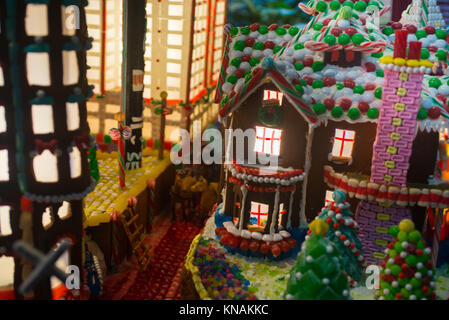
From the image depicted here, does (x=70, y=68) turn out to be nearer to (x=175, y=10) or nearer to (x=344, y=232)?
Answer: (x=344, y=232)

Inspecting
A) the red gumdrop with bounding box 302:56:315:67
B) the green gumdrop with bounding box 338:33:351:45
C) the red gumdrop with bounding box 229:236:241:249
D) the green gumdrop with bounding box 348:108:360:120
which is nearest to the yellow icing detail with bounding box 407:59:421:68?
the green gumdrop with bounding box 348:108:360:120

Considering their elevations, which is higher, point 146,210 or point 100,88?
point 100,88

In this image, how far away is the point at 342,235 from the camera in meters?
9.84

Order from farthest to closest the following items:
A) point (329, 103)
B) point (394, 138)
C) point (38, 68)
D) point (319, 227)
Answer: point (329, 103), point (394, 138), point (319, 227), point (38, 68)

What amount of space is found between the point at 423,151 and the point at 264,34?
4.36 meters

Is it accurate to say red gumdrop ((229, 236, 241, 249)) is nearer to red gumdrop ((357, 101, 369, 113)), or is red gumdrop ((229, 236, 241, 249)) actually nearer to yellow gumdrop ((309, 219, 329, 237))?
yellow gumdrop ((309, 219, 329, 237))

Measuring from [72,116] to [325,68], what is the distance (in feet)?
18.0

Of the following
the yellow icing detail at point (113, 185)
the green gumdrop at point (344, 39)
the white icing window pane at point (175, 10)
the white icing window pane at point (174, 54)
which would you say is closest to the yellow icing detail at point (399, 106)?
the green gumdrop at point (344, 39)

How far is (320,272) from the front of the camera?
844 cm

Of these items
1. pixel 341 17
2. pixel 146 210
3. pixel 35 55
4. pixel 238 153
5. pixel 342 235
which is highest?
pixel 341 17

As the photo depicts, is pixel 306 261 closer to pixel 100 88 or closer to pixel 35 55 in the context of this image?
pixel 35 55

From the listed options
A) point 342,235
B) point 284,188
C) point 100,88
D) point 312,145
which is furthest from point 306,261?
point 100,88

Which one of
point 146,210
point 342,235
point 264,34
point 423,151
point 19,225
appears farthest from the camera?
point 146,210

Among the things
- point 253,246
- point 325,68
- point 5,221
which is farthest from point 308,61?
point 5,221
